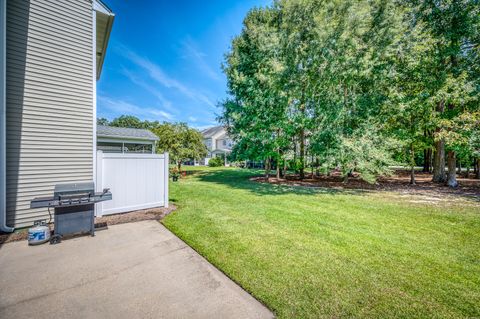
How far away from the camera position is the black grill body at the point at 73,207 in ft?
11.9

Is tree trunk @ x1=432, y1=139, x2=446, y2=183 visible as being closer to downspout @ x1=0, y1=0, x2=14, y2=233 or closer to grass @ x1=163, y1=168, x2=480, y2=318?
grass @ x1=163, y1=168, x2=480, y2=318

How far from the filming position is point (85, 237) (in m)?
3.92

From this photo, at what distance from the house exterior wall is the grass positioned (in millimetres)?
2921

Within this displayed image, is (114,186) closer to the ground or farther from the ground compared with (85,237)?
farther from the ground

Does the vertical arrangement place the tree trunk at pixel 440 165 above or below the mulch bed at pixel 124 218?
above

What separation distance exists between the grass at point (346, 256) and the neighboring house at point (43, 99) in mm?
2965

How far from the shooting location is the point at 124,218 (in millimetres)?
5000

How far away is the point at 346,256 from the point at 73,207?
16.7ft

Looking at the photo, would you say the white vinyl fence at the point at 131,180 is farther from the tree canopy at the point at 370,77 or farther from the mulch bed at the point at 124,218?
the tree canopy at the point at 370,77

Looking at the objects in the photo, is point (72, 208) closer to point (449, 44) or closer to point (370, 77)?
point (370, 77)

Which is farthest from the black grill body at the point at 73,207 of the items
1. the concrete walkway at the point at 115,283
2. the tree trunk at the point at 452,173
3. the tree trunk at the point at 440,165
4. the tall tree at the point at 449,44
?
the tree trunk at the point at 440,165

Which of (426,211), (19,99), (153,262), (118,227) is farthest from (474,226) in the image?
(19,99)

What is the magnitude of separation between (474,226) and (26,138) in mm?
10771

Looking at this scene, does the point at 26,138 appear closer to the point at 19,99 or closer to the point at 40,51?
the point at 19,99
